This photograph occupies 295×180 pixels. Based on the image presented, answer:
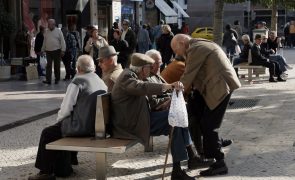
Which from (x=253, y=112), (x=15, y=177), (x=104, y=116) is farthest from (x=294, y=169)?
(x=253, y=112)

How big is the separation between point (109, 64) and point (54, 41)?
8746 millimetres

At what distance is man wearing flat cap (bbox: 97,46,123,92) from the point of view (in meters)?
6.76

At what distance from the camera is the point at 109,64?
6.89 m

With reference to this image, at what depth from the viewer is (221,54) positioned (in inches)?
253

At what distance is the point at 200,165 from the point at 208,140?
0.39 m

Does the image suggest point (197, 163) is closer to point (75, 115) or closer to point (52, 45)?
point (75, 115)

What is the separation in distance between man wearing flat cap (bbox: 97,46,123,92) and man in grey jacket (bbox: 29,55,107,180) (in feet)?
1.47

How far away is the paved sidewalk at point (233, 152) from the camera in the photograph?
21.4 ft

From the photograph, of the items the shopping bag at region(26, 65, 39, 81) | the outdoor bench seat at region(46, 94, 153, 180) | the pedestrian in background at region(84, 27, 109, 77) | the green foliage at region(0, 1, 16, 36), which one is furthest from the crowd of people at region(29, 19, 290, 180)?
the green foliage at region(0, 1, 16, 36)

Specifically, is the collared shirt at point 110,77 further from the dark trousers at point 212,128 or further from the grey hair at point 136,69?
the dark trousers at point 212,128

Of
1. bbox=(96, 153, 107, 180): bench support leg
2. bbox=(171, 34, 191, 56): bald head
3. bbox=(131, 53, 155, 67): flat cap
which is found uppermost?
bbox=(171, 34, 191, 56): bald head

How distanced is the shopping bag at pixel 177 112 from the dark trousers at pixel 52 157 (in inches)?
51.6

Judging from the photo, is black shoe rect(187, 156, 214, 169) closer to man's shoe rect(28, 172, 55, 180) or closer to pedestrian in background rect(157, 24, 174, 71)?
man's shoe rect(28, 172, 55, 180)

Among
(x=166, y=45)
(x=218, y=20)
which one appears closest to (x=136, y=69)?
(x=218, y=20)
